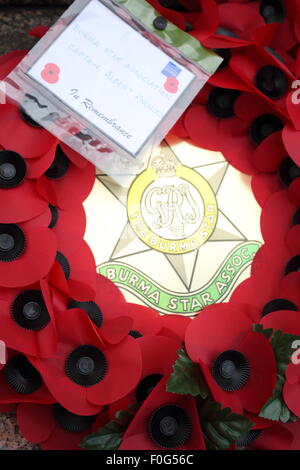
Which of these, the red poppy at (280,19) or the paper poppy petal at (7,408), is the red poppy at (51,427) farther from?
the red poppy at (280,19)

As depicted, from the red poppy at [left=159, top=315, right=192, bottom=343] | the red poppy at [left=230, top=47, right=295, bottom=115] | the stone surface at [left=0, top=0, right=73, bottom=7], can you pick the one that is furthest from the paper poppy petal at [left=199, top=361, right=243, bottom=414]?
the stone surface at [left=0, top=0, right=73, bottom=7]

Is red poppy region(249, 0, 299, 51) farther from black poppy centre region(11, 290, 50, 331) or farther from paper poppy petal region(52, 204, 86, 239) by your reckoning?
black poppy centre region(11, 290, 50, 331)

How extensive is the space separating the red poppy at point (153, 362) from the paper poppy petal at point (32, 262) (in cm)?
17

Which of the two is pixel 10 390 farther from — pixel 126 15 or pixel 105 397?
pixel 126 15

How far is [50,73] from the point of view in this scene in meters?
0.93

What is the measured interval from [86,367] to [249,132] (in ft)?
1.63

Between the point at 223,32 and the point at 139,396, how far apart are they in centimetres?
61

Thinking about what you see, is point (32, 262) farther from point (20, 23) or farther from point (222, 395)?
point (20, 23)

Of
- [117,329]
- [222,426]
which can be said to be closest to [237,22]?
[117,329]

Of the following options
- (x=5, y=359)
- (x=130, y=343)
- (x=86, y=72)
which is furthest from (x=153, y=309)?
(x=86, y=72)

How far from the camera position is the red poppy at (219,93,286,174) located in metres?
1.02

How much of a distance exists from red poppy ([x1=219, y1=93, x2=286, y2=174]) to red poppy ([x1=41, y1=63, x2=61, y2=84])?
0.98 feet

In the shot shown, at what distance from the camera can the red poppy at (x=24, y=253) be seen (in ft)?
2.76

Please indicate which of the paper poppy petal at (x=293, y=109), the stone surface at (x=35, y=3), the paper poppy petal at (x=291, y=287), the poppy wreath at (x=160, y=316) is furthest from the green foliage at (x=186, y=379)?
the stone surface at (x=35, y=3)
